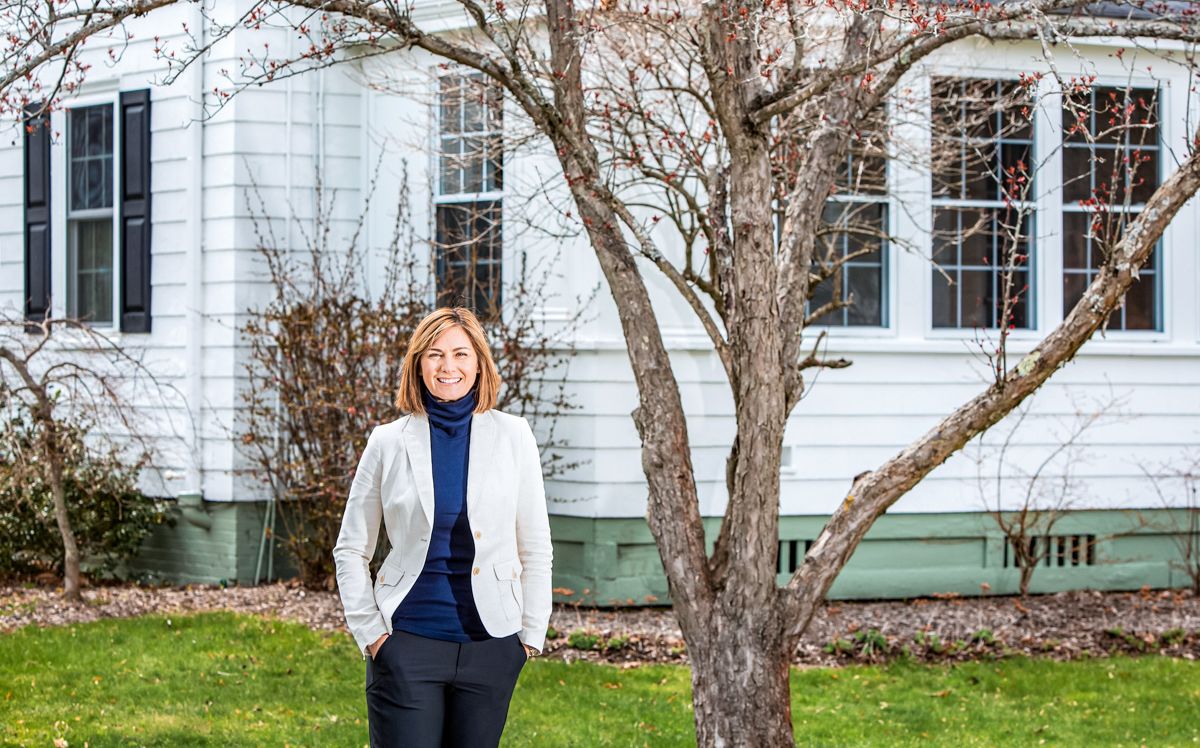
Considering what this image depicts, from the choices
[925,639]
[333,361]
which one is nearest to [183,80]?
[333,361]

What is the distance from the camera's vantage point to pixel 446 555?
400 centimetres

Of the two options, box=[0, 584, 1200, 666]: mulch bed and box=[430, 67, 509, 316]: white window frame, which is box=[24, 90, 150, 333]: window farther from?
box=[430, 67, 509, 316]: white window frame

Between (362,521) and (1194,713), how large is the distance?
534cm

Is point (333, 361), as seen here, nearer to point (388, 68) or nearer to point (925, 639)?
point (388, 68)

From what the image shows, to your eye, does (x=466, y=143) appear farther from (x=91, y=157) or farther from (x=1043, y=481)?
(x=1043, y=481)

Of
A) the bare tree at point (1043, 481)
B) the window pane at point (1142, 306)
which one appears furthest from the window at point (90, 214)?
the window pane at point (1142, 306)

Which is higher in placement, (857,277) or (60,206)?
(60,206)

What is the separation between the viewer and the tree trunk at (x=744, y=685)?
19.5 feet

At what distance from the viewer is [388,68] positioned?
10.9 m

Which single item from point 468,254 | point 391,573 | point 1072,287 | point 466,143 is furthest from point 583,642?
point 391,573

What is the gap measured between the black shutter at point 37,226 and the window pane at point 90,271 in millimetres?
183

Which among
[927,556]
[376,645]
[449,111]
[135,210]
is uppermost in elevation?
[449,111]

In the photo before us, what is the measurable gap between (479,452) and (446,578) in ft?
1.18

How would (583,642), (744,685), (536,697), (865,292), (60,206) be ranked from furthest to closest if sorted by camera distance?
(60,206)
(865,292)
(583,642)
(536,697)
(744,685)
